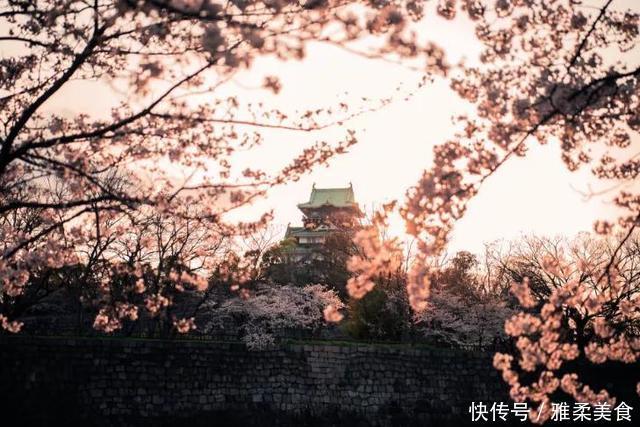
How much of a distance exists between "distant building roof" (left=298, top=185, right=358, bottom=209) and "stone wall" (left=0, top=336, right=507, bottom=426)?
99.4 feet

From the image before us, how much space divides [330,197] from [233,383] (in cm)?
3493

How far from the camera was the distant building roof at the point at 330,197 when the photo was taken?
161 feet

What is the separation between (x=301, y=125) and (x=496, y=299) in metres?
22.9

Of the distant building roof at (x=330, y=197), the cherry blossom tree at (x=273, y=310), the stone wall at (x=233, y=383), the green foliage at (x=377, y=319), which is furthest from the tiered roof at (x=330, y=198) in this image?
the stone wall at (x=233, y=383)

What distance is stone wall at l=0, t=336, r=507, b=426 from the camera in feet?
42.2

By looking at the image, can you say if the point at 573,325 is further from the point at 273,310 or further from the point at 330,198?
the point at 330,198

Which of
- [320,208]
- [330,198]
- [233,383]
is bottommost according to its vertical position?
[233,383]

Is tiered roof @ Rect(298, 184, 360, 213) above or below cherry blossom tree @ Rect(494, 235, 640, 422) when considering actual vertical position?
above

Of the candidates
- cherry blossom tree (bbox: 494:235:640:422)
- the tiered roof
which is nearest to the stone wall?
cherry blossom tree (bbox: 494:235:640:422)

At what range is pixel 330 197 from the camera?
164 feet

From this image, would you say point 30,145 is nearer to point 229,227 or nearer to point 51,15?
Result: point 51,15

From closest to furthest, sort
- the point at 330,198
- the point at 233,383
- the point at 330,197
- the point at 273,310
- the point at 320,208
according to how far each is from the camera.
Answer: the point at 233,383 < the point at 273,310 < the point at 320,208 < the point at 330,198 < the point at 330,197

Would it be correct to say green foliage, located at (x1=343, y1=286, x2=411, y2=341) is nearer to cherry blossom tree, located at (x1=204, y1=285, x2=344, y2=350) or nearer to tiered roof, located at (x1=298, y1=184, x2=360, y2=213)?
cherry blossom tree, located at (x1=204, y1=285, x2=344, y2=350)

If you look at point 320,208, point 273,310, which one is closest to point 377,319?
point 273,310
